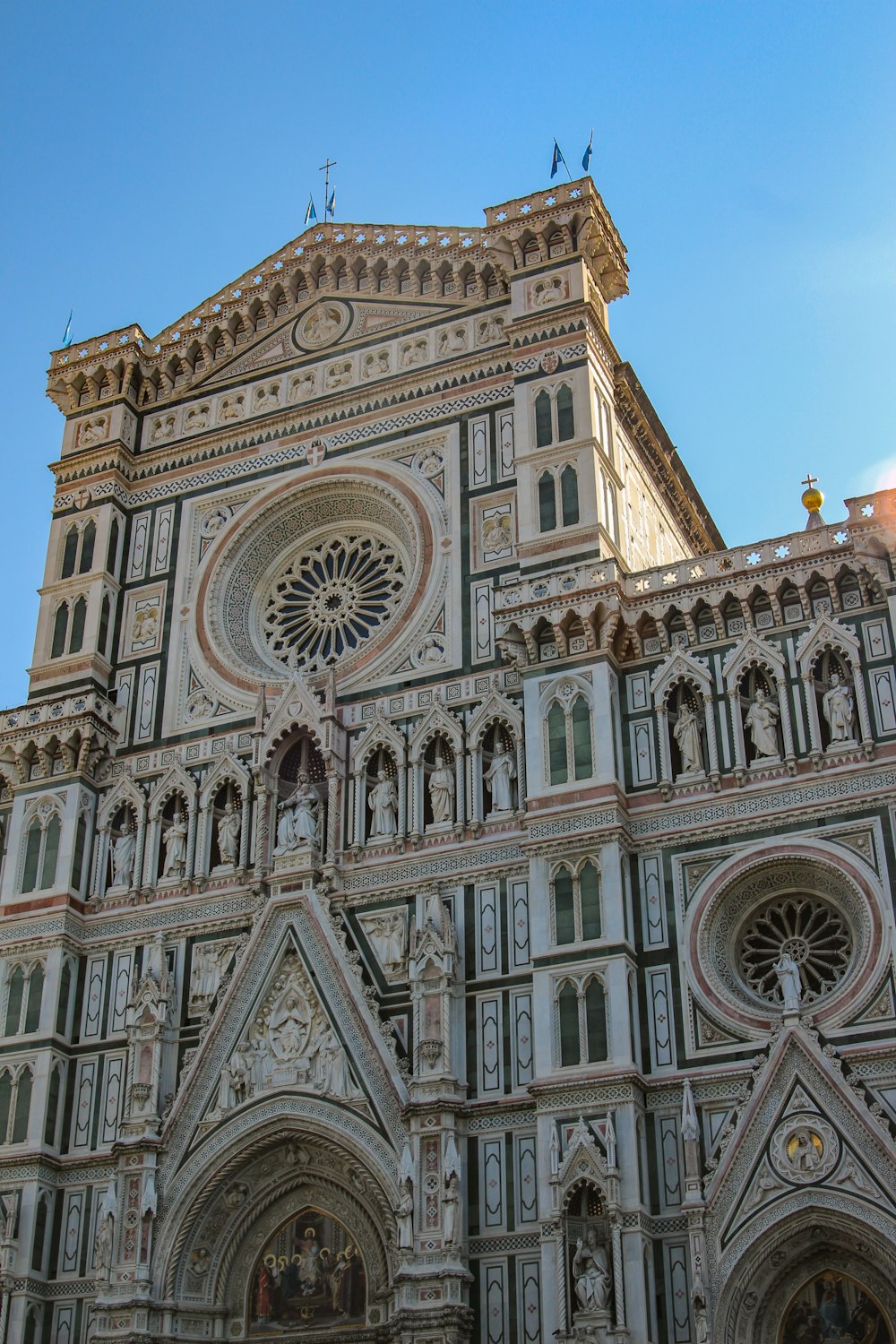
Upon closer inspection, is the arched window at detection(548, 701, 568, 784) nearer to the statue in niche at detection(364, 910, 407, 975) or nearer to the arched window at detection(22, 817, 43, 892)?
the statue in niche at detection(364, 910, 407, 975)

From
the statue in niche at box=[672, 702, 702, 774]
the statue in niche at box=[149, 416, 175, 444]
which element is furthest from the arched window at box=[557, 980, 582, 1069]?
the statue in niche at box=[149, 416, 175, 444]

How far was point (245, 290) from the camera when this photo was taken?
30547 mm

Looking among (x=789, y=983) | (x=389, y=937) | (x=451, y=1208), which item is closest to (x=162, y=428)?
(x=389, y=937)

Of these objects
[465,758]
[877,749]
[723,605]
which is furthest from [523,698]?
[877,749]

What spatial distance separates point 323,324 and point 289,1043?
1266cm

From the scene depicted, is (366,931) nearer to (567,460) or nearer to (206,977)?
(206,977)

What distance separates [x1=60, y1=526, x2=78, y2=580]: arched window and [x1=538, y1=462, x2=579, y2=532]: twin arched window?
8198 millimetres

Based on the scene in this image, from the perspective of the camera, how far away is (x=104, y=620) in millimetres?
27906

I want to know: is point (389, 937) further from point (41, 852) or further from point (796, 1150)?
point (796, 1150)

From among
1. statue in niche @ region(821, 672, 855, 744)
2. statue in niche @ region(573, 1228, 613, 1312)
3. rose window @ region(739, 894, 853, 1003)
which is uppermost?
statue in niche @ region(821, 672, 855, 744)

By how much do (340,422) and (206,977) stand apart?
366 inches

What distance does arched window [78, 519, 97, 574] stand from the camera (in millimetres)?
28516

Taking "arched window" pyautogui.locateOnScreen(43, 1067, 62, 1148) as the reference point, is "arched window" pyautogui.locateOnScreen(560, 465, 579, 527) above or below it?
above

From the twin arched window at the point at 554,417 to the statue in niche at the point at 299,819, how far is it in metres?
6.05
